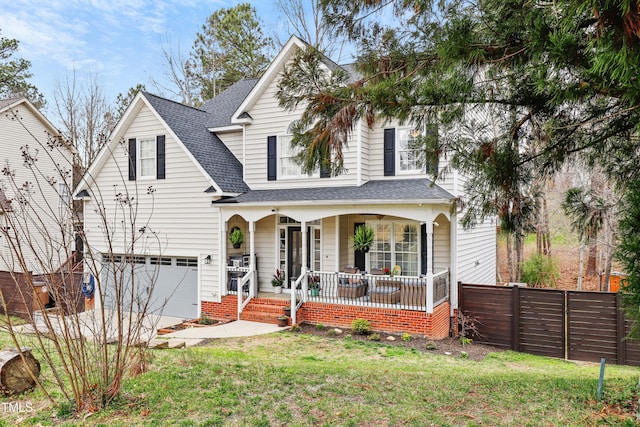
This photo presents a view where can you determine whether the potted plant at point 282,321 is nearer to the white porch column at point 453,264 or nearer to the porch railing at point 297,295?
the porch railing at point 297,295

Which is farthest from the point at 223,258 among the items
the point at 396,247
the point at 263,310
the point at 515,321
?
the point at 515,321

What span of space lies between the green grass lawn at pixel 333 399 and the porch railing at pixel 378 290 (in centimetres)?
371

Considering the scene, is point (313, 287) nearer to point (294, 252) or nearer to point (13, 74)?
point (294, 252)

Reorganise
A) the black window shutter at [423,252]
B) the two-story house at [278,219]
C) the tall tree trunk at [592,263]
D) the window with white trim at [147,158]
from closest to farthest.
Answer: the two-story house at [278,219] < the black window shutter at [423,252] < the window with white trim at [147,158] < the tall tree trunk at [592,263]

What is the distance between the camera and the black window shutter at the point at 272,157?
13.9 m

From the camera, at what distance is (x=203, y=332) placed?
11367 mm

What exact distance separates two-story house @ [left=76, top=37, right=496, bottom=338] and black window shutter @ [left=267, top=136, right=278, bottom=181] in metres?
0.03

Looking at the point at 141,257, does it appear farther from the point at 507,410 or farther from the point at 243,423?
the point at 507,410

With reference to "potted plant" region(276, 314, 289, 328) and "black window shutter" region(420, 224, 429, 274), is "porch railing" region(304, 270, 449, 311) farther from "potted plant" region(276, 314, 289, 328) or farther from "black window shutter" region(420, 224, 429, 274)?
"potted plant" region(276, 314, 289, 328)

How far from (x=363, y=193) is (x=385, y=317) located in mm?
3395

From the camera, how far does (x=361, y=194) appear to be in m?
11.9

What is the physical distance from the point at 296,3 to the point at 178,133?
11.5m

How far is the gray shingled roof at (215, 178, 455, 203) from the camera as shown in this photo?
36.6 ft

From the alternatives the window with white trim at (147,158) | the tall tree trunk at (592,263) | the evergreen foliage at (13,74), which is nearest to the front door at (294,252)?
the window with white trim at (147,158)
